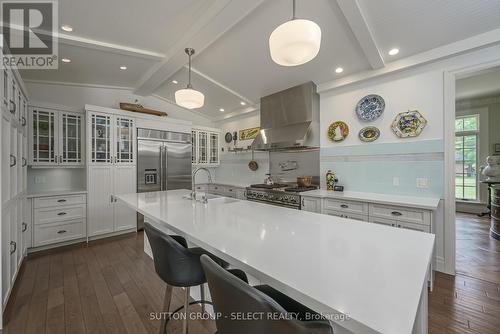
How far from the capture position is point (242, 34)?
2486 millimetres

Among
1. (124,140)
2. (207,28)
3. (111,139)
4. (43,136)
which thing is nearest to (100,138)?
(111,139)

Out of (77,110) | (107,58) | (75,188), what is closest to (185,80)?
(107,58)

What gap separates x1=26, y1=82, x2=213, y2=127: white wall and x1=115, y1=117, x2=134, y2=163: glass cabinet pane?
598mm

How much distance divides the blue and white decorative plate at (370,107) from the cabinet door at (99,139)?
13.3 ft

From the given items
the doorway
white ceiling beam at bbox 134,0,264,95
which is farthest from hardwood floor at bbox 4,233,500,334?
white ceiling beam at bbox 134,0,264,95

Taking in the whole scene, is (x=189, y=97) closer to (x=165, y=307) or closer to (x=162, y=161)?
(x=165, y=307)

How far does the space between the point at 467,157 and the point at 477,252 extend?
3747 millimetres

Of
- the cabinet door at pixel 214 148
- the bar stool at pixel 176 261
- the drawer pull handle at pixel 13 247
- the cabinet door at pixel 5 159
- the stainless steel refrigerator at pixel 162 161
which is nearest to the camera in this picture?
the bar stool at pixel 176 261

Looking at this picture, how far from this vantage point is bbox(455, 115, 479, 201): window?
5.27 meters

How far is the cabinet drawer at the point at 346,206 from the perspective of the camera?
8.48 ft

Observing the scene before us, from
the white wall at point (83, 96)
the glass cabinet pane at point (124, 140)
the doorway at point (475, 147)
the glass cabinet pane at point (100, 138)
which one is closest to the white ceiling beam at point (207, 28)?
the glass cabinet pane at point (124, 140)

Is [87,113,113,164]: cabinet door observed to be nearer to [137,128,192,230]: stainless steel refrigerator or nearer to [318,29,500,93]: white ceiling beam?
[137,128,192,230]: stainless steel refrigerator

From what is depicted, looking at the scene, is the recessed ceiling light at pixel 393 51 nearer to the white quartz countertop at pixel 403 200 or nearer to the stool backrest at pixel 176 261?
the white quartz countertop at pixel 403 200

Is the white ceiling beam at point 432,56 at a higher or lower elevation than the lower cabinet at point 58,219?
higher
